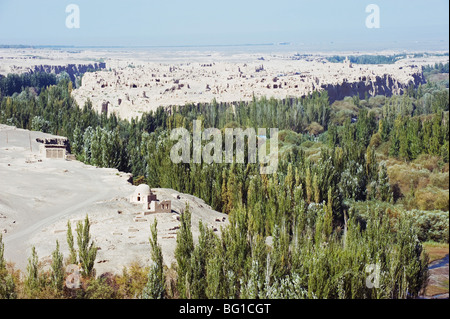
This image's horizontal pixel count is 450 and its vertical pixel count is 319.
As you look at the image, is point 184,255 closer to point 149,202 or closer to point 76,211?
point 149,202

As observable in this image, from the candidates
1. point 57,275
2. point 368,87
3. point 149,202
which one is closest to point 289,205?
point 149,202

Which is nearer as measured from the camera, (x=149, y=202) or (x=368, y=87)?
(x=149, y=202)

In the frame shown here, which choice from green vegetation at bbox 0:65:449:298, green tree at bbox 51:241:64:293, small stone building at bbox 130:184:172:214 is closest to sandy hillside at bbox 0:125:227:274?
small stone building at bbox 130:184:172:214

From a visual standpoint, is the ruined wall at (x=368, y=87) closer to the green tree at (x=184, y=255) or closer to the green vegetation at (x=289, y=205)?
the green vegetation at (x=289, y=205)
